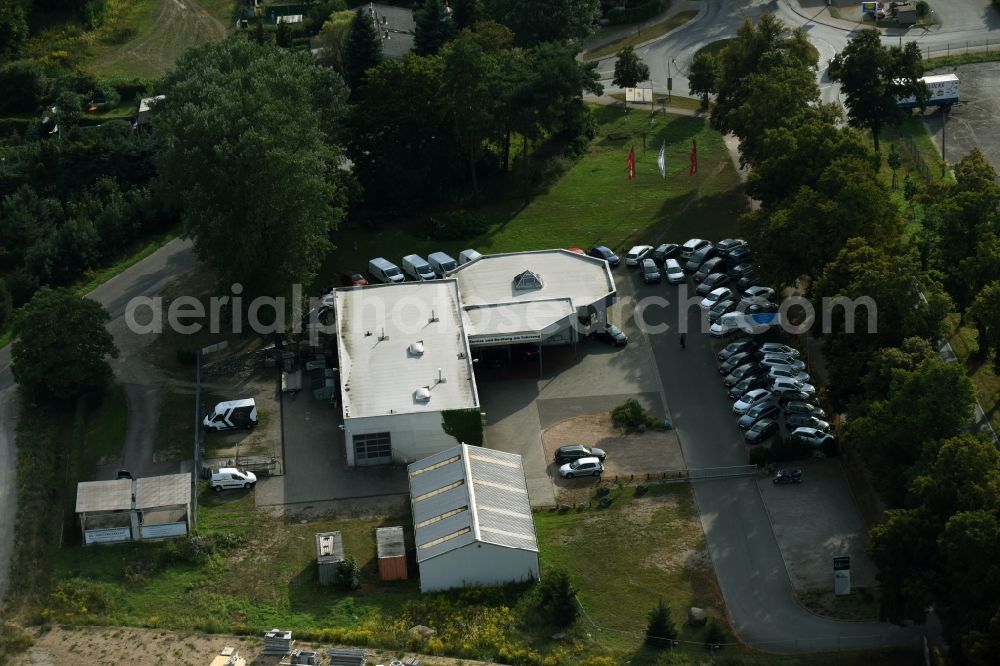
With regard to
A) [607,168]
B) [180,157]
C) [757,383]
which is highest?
[180,157]

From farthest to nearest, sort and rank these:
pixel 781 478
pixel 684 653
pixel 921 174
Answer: pixel 921 174 < pixel 781 478 < pixel 684 653

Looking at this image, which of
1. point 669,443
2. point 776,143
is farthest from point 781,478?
point 776,143

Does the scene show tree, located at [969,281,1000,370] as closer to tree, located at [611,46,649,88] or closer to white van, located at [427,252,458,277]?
white van, located at [427,252,458,277]

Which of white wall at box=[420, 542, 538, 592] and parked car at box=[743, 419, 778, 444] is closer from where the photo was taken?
white wall at box=[420, 542, 538, 592]

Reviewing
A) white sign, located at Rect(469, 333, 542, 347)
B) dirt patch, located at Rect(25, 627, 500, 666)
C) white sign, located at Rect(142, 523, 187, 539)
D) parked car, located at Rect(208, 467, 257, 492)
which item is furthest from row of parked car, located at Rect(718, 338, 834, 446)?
white sign, located at Rect(142, 523, 187, 539)

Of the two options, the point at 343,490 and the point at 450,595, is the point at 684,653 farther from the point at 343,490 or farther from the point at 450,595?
the point at 343,490

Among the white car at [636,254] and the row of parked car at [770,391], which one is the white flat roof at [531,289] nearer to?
the white car at [636,254]
